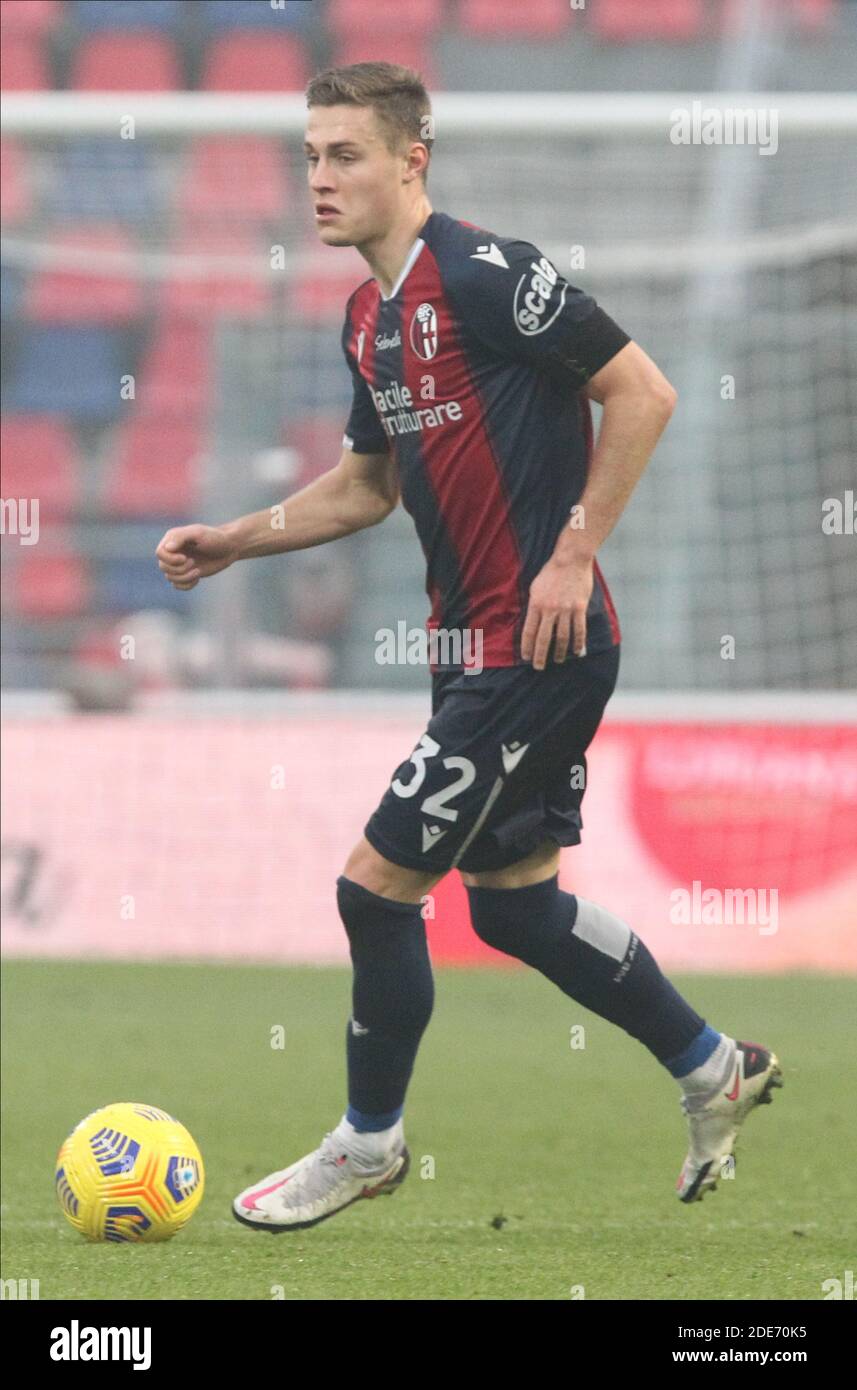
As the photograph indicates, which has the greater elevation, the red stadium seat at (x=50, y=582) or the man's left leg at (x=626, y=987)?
the red stadium seat at (x=50, y=582)

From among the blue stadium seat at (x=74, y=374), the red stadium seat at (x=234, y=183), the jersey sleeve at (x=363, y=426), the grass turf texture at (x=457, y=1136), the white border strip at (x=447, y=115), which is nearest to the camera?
the grass turf texture at (x=457, y=1136)

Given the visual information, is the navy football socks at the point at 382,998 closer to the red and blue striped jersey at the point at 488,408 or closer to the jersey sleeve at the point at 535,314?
the red and blue striped jersey at the point at 488,408

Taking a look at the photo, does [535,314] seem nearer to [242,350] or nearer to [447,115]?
[447,115]

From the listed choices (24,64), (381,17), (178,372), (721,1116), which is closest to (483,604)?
(721,1116)

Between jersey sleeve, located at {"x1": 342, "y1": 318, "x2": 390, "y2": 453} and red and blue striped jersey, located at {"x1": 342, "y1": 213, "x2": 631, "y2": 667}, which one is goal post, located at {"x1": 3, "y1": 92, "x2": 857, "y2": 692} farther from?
red and blue striped jersey, located at {"x1": 342, "y1": 213, "x2": 631, "y2": 667}

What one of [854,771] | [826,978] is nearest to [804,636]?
[854,771]

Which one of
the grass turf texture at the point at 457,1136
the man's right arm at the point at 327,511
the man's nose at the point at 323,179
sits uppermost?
the man's nose at the point at 323,179

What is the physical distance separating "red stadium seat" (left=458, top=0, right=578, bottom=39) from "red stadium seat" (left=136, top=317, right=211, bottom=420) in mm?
5696

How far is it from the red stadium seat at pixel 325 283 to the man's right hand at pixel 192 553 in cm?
593

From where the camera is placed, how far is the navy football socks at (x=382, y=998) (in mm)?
3895

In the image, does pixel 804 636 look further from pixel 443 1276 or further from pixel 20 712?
pixel 443 1276

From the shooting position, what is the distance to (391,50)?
16156 millimetres

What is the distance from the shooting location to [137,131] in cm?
874

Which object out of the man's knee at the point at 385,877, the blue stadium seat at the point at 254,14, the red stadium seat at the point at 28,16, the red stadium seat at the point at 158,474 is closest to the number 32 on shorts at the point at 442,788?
the man's knee at the point at 385,877
